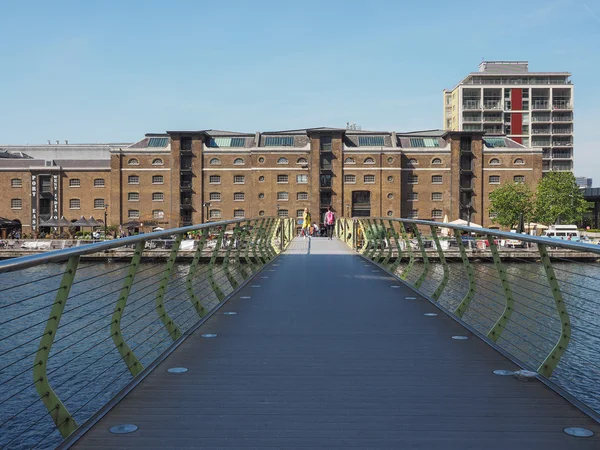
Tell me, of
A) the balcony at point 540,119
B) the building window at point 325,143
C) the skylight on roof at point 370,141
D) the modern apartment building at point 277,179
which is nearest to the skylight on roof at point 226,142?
the modern apartment building at point 277,179

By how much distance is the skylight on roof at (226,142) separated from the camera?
198 ft

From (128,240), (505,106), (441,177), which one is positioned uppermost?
(505,106)

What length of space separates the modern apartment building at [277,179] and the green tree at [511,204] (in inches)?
150

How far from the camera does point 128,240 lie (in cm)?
420

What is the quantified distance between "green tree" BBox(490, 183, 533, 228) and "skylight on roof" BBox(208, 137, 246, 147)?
964 inches

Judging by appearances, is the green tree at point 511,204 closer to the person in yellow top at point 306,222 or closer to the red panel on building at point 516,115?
the red panel on building at point 516,115

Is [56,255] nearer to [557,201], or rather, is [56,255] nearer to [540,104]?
[557,201]

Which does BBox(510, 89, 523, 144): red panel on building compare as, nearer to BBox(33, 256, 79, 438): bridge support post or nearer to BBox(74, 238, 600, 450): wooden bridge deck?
BBox(74, 238, 600, 450): wooden bridge deck

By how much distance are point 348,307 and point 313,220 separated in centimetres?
5076

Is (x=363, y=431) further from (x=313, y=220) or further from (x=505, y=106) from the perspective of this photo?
(x=505, y=106)

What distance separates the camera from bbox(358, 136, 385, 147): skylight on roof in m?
59.7

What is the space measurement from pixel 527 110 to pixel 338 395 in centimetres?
8301

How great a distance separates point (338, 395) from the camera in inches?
139

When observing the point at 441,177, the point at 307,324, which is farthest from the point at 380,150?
the point at 307,324
